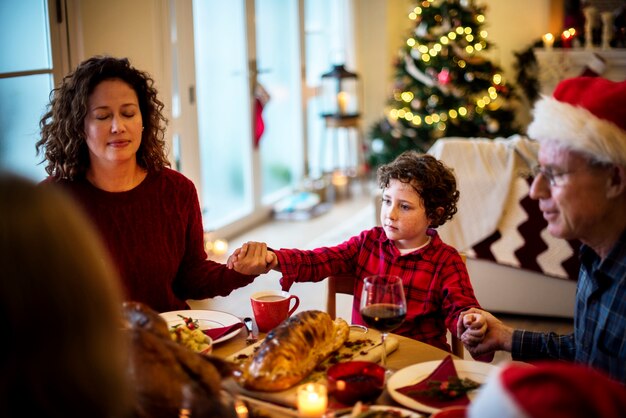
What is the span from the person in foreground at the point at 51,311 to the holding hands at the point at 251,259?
1103 millimetres

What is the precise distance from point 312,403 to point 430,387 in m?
0.26

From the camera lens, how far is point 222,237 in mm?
5508

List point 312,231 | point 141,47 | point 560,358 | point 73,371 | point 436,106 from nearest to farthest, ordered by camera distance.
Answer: point 73,371, point 560,358, point 141,47, point 312,231, point 436,106

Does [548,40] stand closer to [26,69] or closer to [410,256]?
[26,69]

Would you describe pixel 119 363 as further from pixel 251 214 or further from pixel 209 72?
pixel 251 214

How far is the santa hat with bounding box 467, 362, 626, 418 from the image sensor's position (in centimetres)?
85

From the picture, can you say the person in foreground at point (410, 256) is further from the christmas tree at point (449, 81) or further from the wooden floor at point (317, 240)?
the christmas tree at point (449, 81)

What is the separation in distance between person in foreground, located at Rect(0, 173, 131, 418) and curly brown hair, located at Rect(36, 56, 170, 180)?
133 centimetres

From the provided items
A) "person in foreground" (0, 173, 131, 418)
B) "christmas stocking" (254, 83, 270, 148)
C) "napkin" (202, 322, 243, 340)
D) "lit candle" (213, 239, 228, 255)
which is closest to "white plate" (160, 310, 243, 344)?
"napkin" (202, 322, 243, 340)

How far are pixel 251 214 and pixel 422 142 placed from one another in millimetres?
1693

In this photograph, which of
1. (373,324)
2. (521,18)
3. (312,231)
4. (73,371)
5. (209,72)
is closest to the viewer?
(73,371)

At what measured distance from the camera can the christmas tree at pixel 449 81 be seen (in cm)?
637

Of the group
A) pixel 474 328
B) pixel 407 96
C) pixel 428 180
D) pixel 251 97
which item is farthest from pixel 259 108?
pixel 474 328

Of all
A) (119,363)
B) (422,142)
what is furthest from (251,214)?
(119,363)
